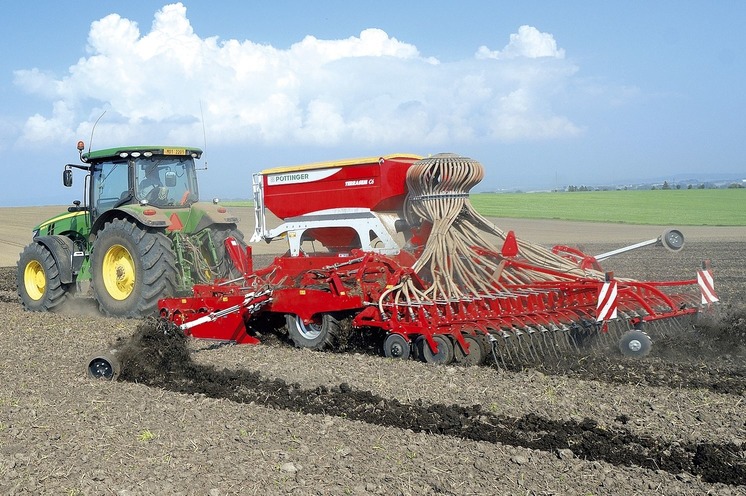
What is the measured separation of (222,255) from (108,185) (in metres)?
1.76

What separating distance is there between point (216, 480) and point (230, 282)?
4428 millimetres

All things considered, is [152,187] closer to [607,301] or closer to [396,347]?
[396,347]

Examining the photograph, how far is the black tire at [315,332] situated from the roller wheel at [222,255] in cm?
189

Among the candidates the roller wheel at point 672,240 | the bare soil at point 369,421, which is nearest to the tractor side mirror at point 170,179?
the bare soil at point 369,421

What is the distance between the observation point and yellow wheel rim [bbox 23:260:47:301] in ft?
35.8

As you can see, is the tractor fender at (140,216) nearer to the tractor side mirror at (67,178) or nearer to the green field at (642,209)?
the tractor side mirror at (67,178)

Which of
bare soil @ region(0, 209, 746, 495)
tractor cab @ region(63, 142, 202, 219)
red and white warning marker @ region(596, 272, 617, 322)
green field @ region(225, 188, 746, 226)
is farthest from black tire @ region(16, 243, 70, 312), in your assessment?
green field @ region(225, 188, 746, 226)

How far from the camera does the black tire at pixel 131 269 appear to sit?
29.6 feet

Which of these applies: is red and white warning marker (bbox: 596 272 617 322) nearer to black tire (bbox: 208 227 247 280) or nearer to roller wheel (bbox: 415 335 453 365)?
roller wheel (bbox: 415 335 453 365)

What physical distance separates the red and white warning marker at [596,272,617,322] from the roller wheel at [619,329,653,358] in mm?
226

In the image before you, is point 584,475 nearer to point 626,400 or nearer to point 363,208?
point 626,400

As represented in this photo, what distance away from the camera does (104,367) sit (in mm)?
6547

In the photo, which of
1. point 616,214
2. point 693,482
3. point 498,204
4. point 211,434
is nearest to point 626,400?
point 693,482

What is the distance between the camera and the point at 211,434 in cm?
485
